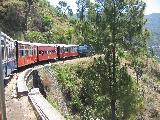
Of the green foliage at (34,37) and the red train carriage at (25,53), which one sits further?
the green foliage at (34,37)

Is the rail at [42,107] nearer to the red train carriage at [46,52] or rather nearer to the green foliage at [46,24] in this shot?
the red train carriage at [46,52]

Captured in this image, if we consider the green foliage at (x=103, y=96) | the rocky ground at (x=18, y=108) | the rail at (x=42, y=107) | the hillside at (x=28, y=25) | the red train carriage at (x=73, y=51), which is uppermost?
the hillside at (x=28, y=25)

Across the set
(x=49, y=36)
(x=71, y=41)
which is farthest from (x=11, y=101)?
(x=71, y=41)

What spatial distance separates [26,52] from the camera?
36281 millimetres

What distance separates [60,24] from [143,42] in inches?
2777

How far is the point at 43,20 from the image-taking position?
89188 millimetres

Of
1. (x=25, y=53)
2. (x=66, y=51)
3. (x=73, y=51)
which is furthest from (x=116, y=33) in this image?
(x=73, y=51)

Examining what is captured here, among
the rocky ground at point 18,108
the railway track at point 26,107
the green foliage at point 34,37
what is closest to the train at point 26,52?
the railway track at point 26,107

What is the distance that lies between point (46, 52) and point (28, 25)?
3421 cm

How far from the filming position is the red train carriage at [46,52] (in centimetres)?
4688

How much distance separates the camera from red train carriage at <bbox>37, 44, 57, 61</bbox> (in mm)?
46875

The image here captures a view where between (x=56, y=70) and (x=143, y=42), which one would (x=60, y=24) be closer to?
(x=56, y=70)

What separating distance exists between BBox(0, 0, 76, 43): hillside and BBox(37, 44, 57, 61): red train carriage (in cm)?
1731

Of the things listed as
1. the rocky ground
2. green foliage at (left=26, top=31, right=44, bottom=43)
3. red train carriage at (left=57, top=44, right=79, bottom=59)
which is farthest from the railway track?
green foliage at (left=26, top=31, right=44, bottom=43)
